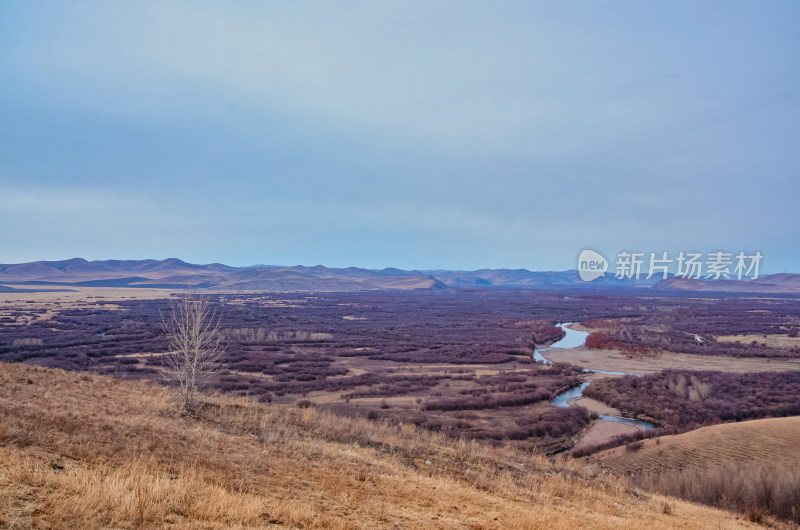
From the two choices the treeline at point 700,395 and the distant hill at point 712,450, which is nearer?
the distant hill at point 712,450

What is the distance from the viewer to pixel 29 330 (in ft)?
184

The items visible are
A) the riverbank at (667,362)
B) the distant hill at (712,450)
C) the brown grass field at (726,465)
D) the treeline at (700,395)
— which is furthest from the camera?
the riverbank at (667,362)

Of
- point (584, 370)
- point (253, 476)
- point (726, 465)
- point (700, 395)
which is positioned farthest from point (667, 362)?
point (253, 476)

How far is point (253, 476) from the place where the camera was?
8336 millimetres

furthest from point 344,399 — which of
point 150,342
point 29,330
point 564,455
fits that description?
point 29,330

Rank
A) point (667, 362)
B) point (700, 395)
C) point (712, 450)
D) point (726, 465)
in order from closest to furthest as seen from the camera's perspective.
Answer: point (726, 465) → point (712, 450) → point (700, 395) → point (667, 362)

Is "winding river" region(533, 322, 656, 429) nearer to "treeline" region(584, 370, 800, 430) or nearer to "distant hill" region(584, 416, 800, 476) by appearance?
"treeline" region(584, 370, 800, 430)

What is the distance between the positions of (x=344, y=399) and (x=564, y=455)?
1456cm

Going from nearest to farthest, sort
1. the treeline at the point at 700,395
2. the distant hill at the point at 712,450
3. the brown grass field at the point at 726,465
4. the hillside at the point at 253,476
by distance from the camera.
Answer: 1. the hillside at the point at 253,476
2. the brown grass field at the point at 726,465
3. the distant hill at the point at 712,450
4. the treeline at the point at 700,395

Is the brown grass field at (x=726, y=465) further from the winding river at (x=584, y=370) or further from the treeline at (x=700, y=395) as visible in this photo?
the winding river at (x=584, y=370)

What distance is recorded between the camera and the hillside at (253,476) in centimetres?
581

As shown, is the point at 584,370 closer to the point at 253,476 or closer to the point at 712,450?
the point at 712,450

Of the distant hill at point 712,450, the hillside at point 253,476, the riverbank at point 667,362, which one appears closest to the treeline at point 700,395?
the riverbank at point 667,362

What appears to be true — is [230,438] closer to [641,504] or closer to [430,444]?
[430,444]
